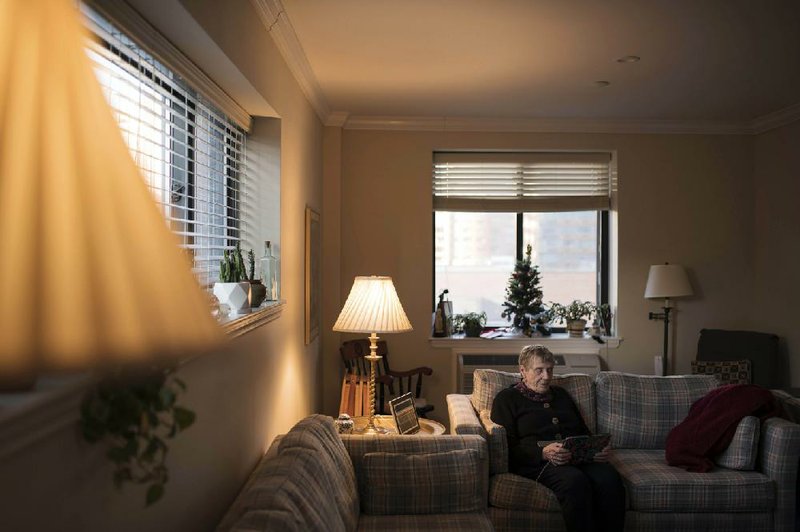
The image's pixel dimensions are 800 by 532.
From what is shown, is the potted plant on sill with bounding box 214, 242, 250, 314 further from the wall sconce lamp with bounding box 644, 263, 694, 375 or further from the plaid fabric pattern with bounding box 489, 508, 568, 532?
the wall sconce lamp with bounding box 644, 263, 694, 375

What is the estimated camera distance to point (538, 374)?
12.1 feet

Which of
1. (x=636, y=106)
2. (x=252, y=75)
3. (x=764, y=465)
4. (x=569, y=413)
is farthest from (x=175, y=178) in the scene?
(x=636, y=106)

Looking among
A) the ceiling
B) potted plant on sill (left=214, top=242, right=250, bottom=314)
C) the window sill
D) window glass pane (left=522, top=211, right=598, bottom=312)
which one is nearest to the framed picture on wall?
the ceiling

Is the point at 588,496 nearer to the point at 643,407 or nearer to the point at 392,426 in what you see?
the point at 643,407

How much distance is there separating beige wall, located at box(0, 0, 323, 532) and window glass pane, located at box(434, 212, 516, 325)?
134 cm

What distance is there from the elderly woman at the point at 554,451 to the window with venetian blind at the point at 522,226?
88.2 inches

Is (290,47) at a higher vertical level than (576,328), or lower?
higher

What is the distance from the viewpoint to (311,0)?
3.03 metres

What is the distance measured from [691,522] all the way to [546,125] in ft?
10.8

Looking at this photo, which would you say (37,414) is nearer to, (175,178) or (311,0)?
(175,178)

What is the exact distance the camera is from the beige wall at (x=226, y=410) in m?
1.10

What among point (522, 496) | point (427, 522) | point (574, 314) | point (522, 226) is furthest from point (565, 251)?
point (427, 522)

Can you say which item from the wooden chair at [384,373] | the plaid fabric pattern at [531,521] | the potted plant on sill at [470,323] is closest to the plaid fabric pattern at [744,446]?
the plaid fabric pattern at [531,521]

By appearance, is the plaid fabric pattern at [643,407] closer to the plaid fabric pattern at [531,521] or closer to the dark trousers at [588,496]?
the dark trousers at [588,496]
